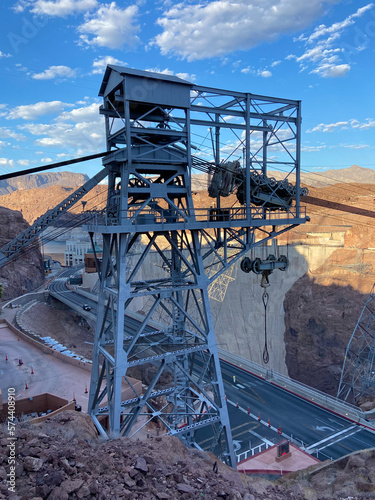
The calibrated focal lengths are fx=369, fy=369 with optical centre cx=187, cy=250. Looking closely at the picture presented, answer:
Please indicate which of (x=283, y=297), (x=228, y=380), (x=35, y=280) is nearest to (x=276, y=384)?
(x=228, y=380)

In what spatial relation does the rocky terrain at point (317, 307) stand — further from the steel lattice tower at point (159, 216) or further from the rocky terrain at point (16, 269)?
the steel lattice tower at point (159, 216)

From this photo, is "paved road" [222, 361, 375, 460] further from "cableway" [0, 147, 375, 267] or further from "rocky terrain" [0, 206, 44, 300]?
"rocky terrain" [0, 206, 44, 300]

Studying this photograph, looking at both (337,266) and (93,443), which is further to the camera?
(337,266)

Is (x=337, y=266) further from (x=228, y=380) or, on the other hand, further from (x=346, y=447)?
(x=346, y=447)

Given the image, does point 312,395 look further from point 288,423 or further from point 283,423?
point 283,423

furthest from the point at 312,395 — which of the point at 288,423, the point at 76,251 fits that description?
the point at 76,251

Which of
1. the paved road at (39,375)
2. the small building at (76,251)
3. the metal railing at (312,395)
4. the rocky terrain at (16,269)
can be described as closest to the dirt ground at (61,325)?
the rocky terrain at (16,269)
